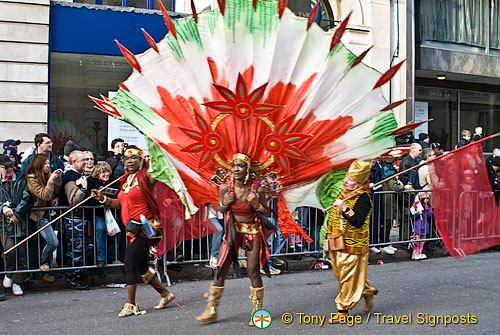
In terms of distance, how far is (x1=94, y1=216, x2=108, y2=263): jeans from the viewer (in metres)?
8.19

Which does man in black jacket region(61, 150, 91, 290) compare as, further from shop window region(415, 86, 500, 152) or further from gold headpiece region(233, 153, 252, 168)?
shop window region(415, 86, 500, 152)

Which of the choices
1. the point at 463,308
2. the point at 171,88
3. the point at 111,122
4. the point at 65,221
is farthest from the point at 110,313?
the point at 111,122

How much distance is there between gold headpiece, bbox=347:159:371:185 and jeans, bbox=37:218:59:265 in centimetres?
406

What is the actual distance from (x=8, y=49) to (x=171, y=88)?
6.97m

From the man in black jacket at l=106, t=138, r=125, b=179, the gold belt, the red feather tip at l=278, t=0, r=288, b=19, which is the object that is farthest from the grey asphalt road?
the red feather tip at l=278, t=0, r=288, b=19

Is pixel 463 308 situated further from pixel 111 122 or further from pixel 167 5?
pixel 167 5

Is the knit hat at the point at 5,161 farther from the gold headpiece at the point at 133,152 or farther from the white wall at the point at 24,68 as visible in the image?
the white wall at the point at 24,68

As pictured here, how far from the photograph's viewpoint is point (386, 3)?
1561 cm

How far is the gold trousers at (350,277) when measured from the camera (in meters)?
6.16

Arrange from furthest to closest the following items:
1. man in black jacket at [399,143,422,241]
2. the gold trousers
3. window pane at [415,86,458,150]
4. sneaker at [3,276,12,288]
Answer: window pane at [415,86,458,150] → man in black jacket at [399,143,422,241] → sneaker at [3,276,12,288] → the gold trousers

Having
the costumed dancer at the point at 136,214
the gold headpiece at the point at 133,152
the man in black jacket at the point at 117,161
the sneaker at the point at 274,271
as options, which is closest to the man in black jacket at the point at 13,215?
the man in black jacket at the point at 117,161

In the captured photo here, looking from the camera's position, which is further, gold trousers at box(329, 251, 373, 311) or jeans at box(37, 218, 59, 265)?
jeans at box(37, 218, 59, 265)

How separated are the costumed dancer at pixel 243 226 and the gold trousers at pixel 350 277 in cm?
79

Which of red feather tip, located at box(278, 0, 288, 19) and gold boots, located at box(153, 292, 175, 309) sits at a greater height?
red feather tip, located at box(278, 0, 288, 19)
